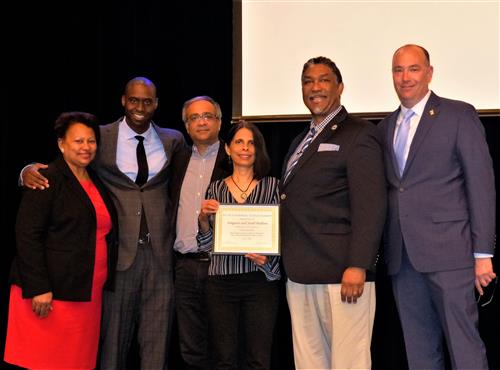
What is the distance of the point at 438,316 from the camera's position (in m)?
2.70

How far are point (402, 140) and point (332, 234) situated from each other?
567 mm

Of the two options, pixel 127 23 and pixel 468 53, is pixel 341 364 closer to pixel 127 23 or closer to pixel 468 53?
pixel 468 53

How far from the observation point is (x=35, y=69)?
414 centimetres

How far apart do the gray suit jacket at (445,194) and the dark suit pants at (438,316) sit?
2.5 inches

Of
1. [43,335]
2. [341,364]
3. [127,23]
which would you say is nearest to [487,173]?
[341,364]

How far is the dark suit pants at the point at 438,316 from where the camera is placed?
2.54m

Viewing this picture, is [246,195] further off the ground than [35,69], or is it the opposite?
[35,69]

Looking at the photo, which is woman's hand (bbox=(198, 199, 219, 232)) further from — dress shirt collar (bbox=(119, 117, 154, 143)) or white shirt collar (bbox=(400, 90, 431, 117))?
white shirt collar (bbox=(400, 90, 431, 117))

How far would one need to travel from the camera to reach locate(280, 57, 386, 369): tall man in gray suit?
102 inches

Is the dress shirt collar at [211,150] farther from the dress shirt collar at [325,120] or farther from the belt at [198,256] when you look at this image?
the dress shirt collar at [325,120]

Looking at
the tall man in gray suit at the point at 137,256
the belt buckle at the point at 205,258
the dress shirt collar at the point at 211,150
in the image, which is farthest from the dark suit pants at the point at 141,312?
the dress shirt collar at the point at 211,150

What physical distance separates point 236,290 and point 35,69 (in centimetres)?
231

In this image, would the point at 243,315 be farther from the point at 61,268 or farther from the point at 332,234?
the point at 61,268

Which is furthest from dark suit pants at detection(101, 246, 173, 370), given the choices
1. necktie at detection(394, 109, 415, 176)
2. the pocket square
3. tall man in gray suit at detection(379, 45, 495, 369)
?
necktie at detection(394, 109, 415, 176)
